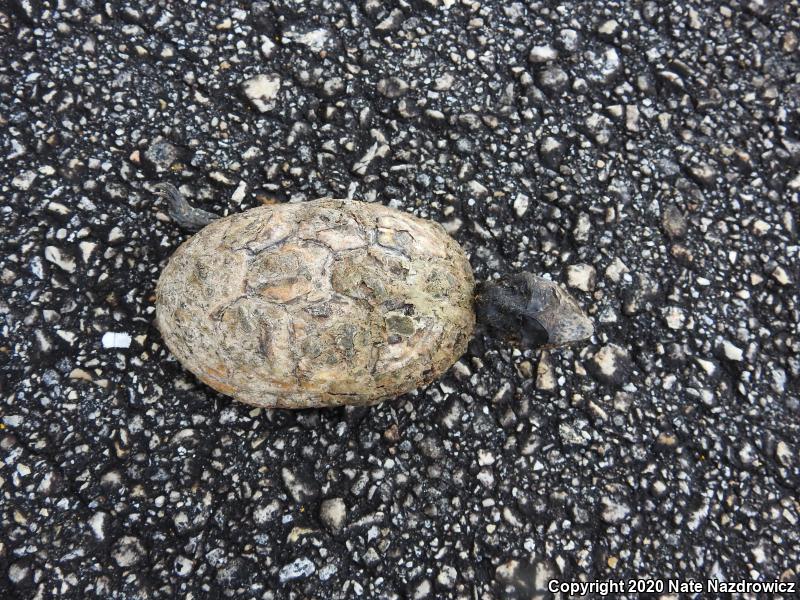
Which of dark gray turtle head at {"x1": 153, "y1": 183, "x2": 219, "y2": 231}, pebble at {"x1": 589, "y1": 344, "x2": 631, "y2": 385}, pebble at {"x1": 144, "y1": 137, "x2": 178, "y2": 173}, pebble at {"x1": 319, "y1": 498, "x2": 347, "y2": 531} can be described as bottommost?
pebble at {"x1": 319, "y1": 498, "x2": 347, "y2": 531}

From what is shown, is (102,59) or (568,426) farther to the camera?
(102,59)

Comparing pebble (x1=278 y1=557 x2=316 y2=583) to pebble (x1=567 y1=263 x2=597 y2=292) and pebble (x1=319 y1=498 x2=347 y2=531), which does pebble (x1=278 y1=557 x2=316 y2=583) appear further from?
pebble (x1=567 y1=263 x2=597 y2=292)

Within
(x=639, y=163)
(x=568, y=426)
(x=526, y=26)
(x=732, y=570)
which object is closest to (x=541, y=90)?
(x=526, y=26)

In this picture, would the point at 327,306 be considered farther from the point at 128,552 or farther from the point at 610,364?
the point at 610,364

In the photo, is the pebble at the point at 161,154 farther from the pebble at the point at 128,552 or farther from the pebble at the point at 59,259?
the pebble at the point at 128,552

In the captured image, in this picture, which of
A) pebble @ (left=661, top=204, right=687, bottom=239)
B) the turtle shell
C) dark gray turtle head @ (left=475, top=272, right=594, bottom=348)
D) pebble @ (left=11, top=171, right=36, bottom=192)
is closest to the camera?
the turtle shell

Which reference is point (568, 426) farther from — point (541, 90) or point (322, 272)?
point (541, 90)

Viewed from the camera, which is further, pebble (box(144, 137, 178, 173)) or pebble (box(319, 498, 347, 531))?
pebble (box(144, 137, 178, 173))

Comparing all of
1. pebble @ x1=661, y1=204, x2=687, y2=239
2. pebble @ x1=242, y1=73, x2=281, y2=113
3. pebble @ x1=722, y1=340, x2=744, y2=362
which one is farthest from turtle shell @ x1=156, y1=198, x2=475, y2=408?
pebble @ x1=722, y1=340, x2=744, y2=362

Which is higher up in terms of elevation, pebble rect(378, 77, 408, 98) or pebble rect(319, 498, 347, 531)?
pebble rect(378, 77, 408, 98)
